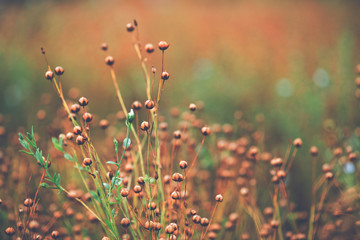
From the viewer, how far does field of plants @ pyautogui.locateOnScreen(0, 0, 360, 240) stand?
847 mm

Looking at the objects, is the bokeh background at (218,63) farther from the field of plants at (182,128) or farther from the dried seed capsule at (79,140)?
the dried seed capsule at (79,140)

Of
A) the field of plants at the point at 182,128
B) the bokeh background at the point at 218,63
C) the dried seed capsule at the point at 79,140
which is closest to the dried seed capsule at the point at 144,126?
the field of plants at the point at 182,128

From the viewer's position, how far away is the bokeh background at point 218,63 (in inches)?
70.6

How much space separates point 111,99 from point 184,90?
0.64 meters

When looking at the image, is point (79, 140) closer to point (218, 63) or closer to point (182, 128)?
point (182, 128)

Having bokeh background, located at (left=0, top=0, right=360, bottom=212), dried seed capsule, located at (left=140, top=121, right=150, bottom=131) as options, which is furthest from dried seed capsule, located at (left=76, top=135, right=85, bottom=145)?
bokeh background, located at (left=0, top=0, right=360, bottom=212)

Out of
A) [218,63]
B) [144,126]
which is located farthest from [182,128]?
[218,63]

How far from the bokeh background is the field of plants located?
0.05ft

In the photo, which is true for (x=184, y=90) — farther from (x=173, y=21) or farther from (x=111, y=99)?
(x=173, y=21)

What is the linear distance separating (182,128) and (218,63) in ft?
4.19

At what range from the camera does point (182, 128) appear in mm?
1469

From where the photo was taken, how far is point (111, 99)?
2.49 metres

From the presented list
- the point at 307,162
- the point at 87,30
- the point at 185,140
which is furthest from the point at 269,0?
the point at 185,140

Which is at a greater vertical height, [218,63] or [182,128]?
[218,63]
